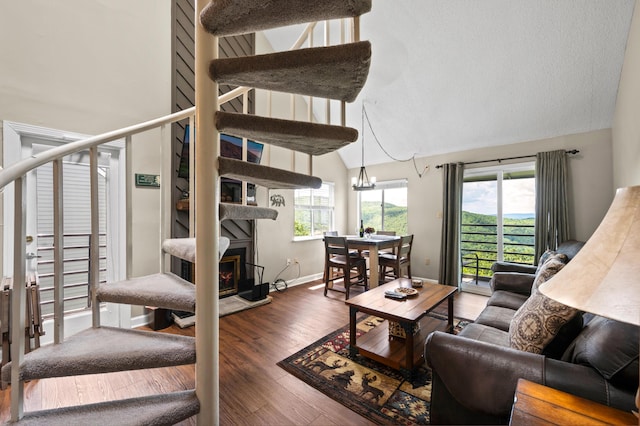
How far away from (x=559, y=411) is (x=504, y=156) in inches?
158

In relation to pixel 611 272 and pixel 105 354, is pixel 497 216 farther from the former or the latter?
pixel 105 354

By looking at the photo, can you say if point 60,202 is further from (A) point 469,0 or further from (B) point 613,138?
(B) point 613,138

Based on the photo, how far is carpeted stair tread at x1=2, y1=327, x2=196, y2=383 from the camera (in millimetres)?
941

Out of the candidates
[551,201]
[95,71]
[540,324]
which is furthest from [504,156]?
[95,71]

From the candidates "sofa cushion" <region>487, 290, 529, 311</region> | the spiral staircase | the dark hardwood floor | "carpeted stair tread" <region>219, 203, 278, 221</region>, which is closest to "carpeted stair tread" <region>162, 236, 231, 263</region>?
the spiral staircase

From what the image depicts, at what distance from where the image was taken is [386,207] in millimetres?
5355

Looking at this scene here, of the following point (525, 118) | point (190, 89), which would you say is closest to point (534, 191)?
point (525, 118)

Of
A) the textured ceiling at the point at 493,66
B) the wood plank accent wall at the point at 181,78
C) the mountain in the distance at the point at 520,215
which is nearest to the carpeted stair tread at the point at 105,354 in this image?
the wood plank accent wall at the point at 181,78

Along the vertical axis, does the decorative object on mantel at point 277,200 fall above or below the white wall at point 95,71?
below

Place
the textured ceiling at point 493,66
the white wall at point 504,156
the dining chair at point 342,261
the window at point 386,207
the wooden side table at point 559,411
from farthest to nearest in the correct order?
1. the window at point 386,207
2. the dining chair at point 342,261
3. the white wall at point 504,156
4. the textured ceiling at point 493,66
5. the wooden side table at point 559,411

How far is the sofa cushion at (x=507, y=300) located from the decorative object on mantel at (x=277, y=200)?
3165 millimetres

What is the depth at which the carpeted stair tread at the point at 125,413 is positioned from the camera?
0.93 m

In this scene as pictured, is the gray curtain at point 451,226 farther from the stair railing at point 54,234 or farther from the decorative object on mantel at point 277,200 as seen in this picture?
the stair railing at point 54,234

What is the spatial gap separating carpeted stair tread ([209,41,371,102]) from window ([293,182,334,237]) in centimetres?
348
